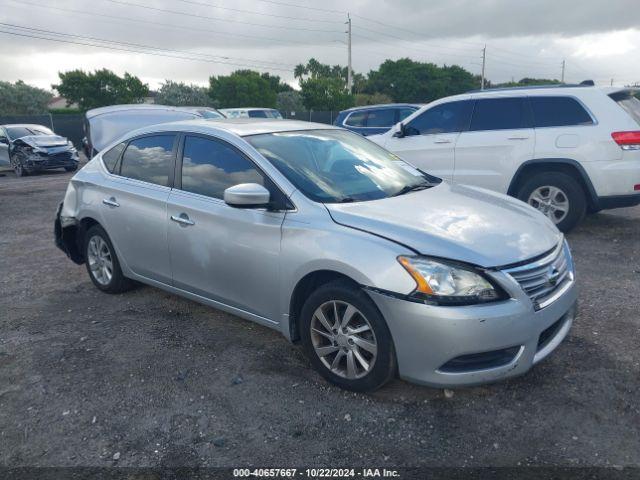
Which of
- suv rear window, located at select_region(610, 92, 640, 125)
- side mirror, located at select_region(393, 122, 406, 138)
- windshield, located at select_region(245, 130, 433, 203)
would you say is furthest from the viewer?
side mirror, located at select_region(393, 122, 406, 138)

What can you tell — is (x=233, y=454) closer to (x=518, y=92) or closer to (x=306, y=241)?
(x=306, y=241)

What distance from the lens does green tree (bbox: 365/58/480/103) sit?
251 ft

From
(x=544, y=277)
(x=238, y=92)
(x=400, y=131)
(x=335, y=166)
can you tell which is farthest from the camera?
(x=238, y=92)

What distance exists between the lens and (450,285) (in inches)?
115

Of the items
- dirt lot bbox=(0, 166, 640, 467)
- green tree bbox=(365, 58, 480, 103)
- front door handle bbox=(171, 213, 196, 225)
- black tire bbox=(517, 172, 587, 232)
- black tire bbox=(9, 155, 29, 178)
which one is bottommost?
dirt lot bbox=(0, 166, 640, 467)

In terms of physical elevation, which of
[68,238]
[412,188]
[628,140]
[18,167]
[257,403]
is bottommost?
[257,403]

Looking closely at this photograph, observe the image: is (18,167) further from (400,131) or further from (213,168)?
(213,168)

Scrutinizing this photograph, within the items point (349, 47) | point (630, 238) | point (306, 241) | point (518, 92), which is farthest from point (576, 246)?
point (349, 47)

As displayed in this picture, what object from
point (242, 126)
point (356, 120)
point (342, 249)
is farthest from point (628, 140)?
point (356, 120)

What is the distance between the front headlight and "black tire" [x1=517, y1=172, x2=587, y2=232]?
442 centimetres

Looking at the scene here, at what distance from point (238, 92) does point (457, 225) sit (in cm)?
4840

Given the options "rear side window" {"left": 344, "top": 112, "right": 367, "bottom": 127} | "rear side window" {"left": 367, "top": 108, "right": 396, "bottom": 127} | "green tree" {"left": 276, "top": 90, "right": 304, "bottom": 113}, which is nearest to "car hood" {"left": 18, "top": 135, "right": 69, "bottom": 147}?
"rear side window" {"left": 344, "top": 112, "right": 367, "bottom": 127}

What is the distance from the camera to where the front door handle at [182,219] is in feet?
13.4

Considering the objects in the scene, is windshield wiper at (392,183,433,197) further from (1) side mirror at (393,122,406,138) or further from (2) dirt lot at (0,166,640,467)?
(1) side mirror at (393,122,406,138)
